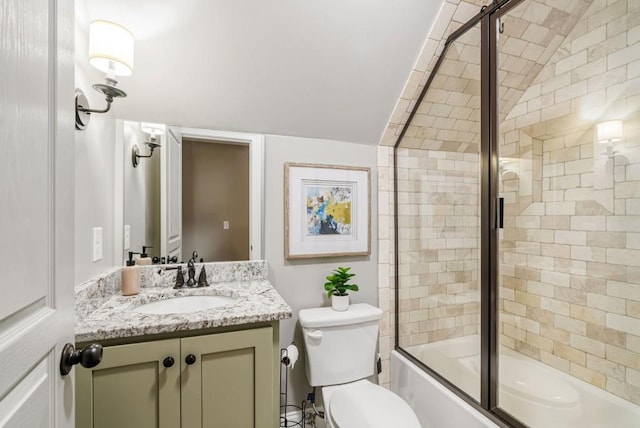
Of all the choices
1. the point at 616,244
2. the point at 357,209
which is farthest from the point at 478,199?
the point at 357,209

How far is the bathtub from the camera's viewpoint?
134 cm

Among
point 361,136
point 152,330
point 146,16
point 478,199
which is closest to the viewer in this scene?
point 152,330

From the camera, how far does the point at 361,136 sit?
6.29 feet

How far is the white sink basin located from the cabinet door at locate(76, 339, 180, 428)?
337 millimetres

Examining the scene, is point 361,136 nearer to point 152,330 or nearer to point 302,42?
point 302,42

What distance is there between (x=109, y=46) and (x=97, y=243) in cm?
76

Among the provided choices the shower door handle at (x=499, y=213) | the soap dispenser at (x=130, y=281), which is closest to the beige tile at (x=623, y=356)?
the shower door handle at (x=499, y=213)

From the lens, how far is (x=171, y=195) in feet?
5.24

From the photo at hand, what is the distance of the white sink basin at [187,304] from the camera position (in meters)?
1.37

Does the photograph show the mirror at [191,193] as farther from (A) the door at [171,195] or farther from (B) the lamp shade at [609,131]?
(B) the lamp shade at [609,131]

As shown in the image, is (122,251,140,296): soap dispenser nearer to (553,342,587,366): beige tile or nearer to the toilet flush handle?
the toilet flush handle

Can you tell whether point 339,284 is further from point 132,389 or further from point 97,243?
point 97,243

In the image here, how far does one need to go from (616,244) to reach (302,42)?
160 cm

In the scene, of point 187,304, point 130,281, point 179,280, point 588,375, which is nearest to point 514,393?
point 588,375
